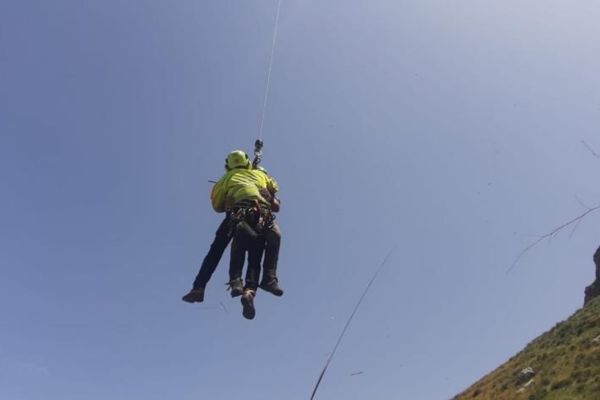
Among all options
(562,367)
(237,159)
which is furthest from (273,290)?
(562,367)

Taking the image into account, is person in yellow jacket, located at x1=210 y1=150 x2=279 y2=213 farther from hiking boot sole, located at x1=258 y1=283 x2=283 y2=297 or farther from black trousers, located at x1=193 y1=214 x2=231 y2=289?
hiking boot sole, located at x1=258 y1=283 x2=283 y2=297

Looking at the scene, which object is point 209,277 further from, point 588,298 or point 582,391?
point 588,298

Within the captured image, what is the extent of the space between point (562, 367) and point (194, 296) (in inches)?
1750

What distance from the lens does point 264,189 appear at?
20.7 ft

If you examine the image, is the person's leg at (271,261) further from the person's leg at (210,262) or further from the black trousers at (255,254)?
the person's leg at (210,262)

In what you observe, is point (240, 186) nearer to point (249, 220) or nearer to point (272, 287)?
point (249, 220)

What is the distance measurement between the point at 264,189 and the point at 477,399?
56.9m

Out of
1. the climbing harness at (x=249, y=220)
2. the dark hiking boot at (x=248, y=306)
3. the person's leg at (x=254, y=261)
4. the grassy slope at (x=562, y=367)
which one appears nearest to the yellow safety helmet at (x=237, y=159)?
the climbing harness at (x=249, y=220)

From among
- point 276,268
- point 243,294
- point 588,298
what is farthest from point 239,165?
point 588,298

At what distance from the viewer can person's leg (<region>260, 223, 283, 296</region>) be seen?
18.7ft

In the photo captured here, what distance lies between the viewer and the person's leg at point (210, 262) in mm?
5832

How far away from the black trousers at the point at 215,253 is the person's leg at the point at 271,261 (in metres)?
0.47

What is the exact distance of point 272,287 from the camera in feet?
18.7

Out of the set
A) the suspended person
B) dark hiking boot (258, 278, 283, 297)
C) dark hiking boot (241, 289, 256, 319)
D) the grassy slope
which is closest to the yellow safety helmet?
the suspended person
